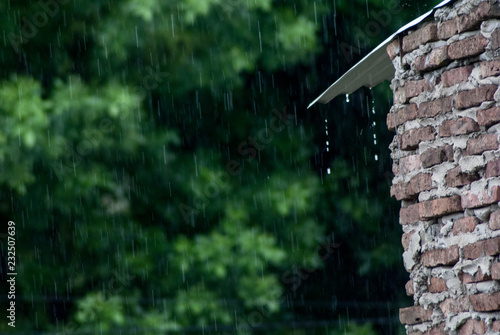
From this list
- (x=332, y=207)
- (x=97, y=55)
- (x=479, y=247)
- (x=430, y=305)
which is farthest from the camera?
(x=332, y=207)

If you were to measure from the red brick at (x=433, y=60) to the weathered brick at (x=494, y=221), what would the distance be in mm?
781

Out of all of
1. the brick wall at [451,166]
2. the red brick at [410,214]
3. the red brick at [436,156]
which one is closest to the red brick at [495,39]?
the brick wall at [451,166]

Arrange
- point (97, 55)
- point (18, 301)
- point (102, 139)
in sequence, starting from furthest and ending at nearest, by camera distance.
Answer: point (18, 301), point (97, 55), point (102, 139)

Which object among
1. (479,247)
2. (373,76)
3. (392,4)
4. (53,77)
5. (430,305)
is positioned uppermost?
(392,4)

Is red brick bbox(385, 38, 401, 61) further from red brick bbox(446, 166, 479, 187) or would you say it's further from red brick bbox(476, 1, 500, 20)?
red brick bbox(446, 166, 479, 187)

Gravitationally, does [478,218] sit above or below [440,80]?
below

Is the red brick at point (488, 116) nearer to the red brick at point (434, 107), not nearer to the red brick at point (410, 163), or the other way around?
the red brick at point (434, 107)

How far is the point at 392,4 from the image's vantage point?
27.5 feet

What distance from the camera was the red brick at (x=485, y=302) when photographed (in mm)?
3410

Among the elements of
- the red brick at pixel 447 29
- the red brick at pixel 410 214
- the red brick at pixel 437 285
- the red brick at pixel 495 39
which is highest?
the red brick at pixel 447 29

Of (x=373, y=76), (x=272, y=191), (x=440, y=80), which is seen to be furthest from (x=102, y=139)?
(x=440, y=80)

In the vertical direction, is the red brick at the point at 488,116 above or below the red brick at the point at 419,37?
below

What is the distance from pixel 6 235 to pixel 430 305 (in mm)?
5109

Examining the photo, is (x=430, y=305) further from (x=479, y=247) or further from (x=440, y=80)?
(x=440, y=80)
